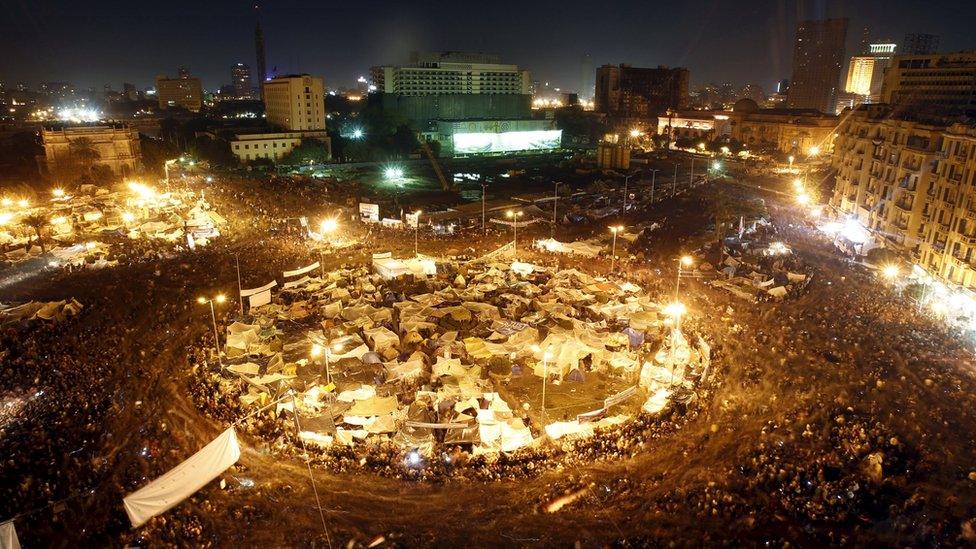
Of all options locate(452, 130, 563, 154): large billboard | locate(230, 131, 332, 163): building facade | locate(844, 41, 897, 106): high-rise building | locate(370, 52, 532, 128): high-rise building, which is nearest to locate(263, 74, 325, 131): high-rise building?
locate(230, 131, 332, 163): building facade

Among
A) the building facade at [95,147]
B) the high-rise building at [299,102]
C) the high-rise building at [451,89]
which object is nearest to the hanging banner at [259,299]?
the building facade at [95,147]

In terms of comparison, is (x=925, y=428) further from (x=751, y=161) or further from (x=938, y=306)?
(x=751, y=161)

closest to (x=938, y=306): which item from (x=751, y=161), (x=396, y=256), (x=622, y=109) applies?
(x=396, y=256)

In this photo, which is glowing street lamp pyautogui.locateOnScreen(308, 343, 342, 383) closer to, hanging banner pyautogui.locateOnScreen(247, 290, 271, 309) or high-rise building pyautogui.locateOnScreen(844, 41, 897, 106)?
hanging banner pyautogui.locateOnScreen(247, 290, 271, 309)

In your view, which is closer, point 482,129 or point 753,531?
point 753,531

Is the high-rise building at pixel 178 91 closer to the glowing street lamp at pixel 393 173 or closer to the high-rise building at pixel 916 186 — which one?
the glowing street lamp at pixel 393 173

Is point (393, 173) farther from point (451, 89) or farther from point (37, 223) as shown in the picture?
point (451, 89)

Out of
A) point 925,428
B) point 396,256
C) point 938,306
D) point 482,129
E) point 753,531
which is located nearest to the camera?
point 753,531
